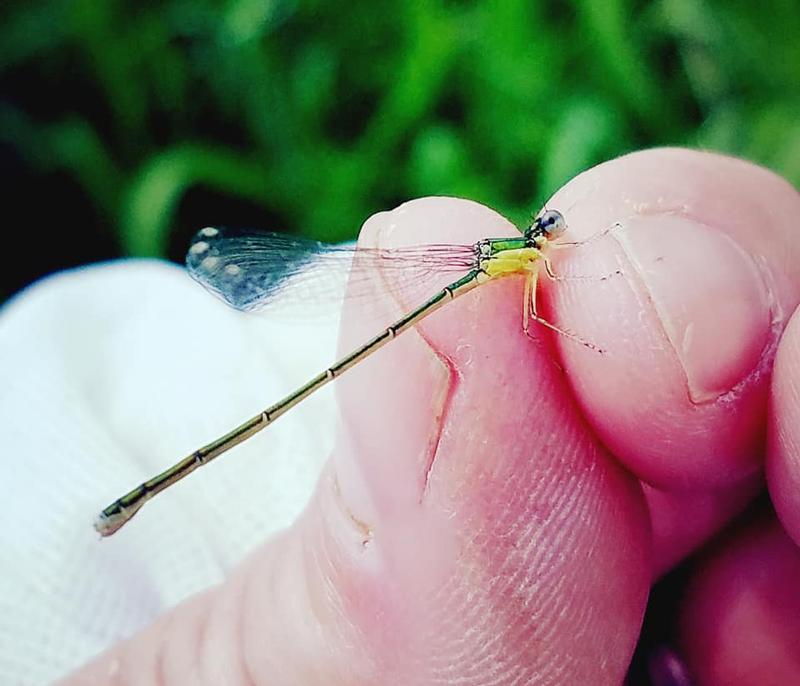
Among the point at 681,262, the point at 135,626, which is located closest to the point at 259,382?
the point at 135,626

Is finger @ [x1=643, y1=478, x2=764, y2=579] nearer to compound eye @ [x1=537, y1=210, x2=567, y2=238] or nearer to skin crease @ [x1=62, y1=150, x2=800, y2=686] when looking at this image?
skin crease @ [x1=62, y1=150, x2=800, y2=686]

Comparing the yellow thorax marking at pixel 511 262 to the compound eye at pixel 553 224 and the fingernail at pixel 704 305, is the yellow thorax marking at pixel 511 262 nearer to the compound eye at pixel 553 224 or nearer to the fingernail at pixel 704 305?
the compound eye at pixel 553 224

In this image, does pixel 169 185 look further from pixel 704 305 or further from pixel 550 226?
pixel 704 305

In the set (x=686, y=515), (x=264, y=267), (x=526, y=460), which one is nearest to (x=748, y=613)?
(x=686, y=515)

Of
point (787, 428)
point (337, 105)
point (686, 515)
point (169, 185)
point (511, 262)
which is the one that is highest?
point (169, 185)

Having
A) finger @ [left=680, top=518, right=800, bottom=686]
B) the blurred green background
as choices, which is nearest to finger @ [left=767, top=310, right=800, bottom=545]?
finger @ [left=680, top=518, right=800, bottom=686]

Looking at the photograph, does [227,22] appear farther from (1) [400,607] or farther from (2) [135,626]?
(1) [400,607]

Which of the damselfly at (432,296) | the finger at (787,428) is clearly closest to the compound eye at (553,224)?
the damselfly at (432,296)
